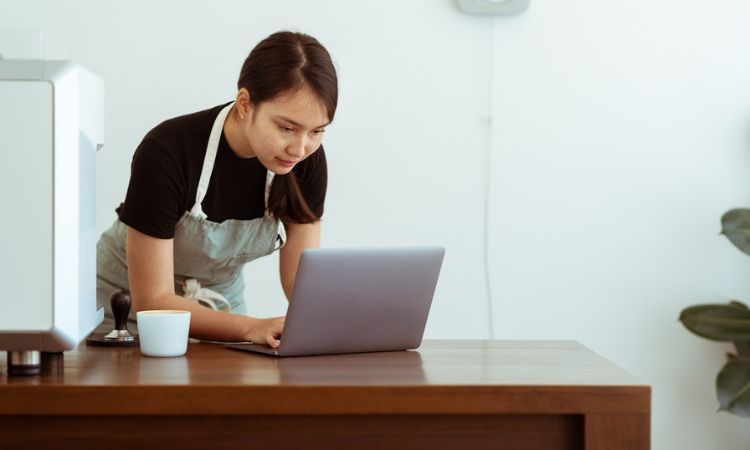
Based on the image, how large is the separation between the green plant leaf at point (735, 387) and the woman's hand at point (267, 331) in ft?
5.88

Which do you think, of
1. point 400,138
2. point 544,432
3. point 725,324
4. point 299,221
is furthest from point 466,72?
point 544,432

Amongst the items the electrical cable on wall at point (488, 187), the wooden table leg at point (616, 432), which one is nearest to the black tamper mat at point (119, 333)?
the wooden table leg at point (616, 432)

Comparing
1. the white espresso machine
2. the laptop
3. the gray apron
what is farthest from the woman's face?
the white espresso machine

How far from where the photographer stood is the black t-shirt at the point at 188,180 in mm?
1681

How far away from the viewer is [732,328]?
294 cm

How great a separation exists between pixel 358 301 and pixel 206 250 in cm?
56

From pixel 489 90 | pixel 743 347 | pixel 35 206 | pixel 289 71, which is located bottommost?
pixel 743 347

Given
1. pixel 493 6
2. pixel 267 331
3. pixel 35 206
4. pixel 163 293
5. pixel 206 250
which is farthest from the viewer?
pixel 493 6

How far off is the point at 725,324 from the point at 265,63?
1857 millimetres

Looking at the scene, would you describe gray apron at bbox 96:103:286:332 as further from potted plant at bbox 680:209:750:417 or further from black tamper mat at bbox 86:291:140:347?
potted plant at bbox 680:209:750:417

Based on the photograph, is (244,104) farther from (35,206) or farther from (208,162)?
(35,206)

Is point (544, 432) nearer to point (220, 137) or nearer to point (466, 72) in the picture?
point (220, 137)

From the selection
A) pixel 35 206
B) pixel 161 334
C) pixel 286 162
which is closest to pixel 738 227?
pixel 286 162

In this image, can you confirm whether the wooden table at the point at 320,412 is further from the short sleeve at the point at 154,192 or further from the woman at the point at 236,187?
the short sleeve at the point at 154,192
